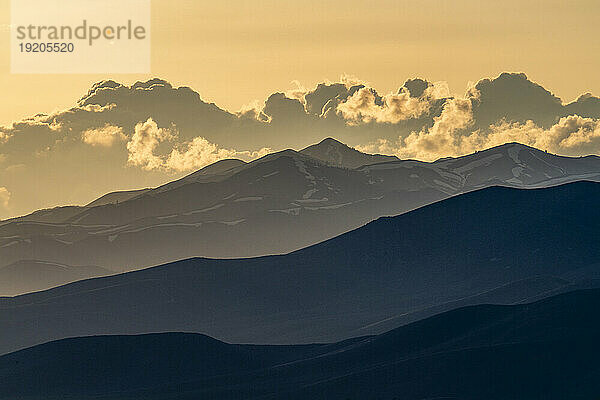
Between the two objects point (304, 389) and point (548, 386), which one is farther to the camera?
point (304, 389)

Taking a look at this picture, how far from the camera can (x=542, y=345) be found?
195 metres

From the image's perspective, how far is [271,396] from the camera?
19512 cm

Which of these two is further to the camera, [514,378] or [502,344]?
[502,344]

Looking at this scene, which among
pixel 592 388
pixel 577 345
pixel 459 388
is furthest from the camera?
pixel 577 345

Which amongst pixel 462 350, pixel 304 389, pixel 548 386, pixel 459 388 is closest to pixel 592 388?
pixel 548 386

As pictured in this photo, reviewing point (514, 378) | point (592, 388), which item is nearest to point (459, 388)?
point (514, 378)

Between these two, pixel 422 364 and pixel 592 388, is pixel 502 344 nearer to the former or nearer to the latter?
pixel 422 364

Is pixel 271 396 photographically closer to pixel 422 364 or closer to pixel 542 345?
pixel 422 364

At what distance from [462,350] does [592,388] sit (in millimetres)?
33111

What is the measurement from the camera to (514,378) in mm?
180875

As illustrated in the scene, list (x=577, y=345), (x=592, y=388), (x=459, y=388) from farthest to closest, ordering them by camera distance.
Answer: (x=577, y=345)
(x=459, y=388)
(x=592, y=388)

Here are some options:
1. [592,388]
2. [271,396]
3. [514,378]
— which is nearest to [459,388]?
[514,378]

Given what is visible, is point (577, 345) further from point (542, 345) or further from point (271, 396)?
point (271, 396)

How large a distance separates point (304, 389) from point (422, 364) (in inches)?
773
